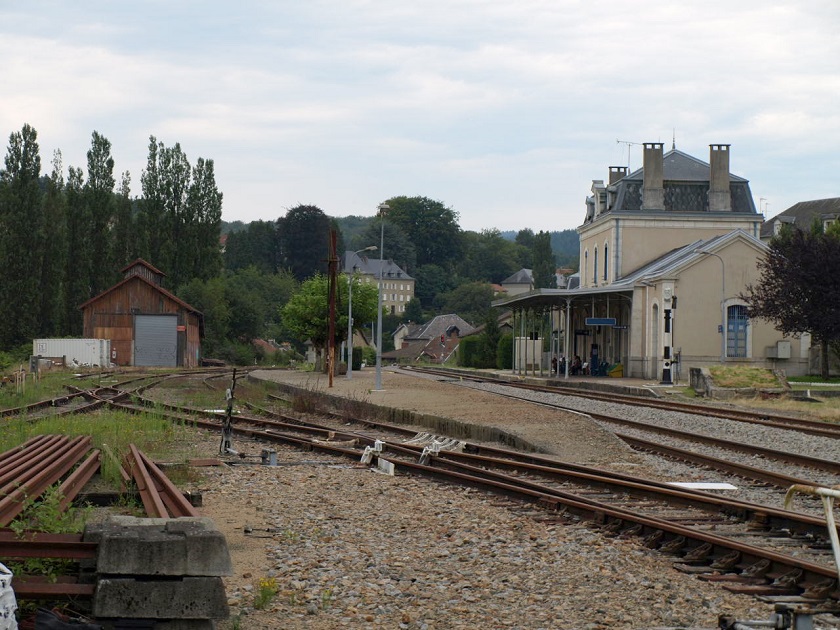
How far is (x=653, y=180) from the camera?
189 ft

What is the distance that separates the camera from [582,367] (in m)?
53.3

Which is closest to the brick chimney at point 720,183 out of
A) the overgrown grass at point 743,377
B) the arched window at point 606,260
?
the arched window at point 606,260

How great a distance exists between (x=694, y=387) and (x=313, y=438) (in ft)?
63.2

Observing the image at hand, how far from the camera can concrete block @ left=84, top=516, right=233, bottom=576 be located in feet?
19.6

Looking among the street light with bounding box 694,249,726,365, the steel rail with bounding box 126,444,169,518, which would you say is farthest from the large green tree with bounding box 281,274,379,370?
the steel rail with bounding box 126,444,169,518

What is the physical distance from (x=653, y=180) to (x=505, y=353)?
15.2 m

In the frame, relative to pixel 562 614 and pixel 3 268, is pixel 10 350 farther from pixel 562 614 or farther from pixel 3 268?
pixel 562 614

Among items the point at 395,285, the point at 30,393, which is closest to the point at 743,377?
the point at 30,393

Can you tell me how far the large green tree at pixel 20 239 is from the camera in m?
60.8

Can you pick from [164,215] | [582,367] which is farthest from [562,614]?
[164,215]

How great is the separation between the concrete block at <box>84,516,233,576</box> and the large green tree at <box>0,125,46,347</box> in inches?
2292

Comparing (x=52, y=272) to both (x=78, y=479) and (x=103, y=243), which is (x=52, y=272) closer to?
(x=103, y=243)

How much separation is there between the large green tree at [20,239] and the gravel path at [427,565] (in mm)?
51809

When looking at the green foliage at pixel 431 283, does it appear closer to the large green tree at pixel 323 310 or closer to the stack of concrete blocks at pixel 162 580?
the large green tree at pixel 323 310
